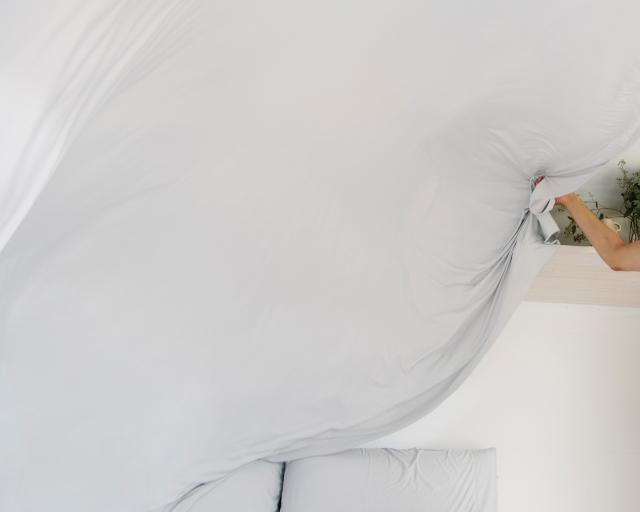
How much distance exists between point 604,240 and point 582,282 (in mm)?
306

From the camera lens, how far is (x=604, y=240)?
1675mm

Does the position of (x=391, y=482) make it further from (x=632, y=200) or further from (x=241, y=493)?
(x=632, y=200)

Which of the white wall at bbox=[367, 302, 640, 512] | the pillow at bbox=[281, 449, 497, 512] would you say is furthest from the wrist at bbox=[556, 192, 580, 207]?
the pillow at bbox=[281, 449, 497, 512]

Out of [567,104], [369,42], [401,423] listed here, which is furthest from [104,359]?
[567,104]

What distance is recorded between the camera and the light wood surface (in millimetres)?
1822

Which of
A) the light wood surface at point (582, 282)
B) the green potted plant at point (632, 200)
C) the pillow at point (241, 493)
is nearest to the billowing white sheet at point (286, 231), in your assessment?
the pillow at point (241, 493)

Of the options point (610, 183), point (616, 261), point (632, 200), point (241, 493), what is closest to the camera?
point (616, 261)

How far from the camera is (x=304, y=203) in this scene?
1684 millimetres

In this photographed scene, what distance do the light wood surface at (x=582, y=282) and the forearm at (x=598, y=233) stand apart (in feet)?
0.36

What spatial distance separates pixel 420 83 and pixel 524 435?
132 cm

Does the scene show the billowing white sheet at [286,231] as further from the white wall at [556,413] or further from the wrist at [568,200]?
the white wall at [556,413]

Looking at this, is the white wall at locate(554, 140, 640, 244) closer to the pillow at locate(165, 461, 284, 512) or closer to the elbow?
the elbow

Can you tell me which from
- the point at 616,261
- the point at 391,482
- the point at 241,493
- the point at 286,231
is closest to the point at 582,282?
the point at 616,261

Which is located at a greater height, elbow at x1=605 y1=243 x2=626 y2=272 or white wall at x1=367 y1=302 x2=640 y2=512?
elbow at x1=605 y1=243 x2=626 y2=272
